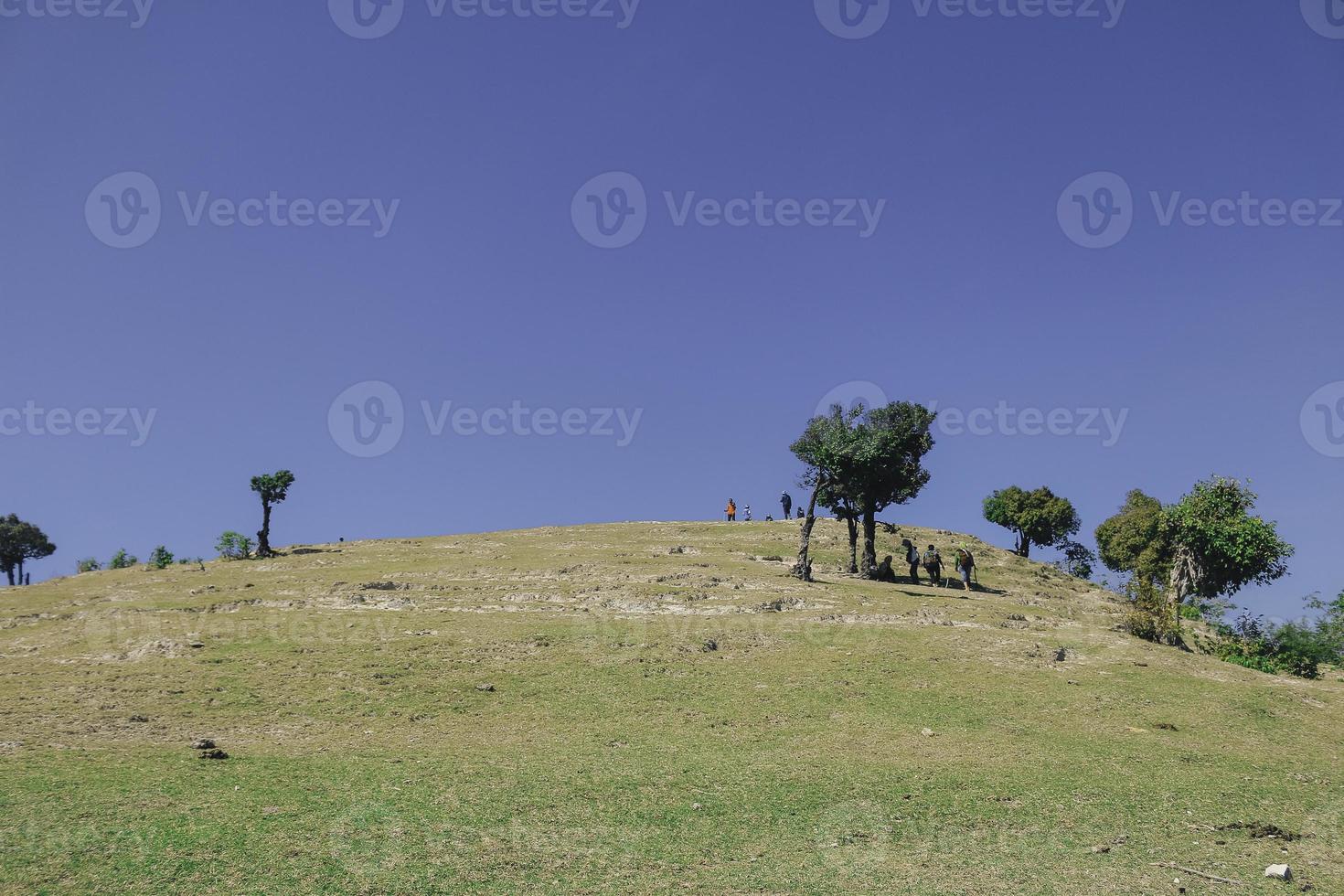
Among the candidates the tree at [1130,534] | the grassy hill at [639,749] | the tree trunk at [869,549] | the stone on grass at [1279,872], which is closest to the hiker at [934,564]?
the tree trunk at [869,549]

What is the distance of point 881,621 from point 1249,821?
2074cm

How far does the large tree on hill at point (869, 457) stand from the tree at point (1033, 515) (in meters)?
42.2

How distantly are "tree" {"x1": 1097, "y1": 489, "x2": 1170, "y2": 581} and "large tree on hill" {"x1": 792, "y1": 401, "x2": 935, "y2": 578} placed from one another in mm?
34151

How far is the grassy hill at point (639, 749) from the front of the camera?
44.3 ft

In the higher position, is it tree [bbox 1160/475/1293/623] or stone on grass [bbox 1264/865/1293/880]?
tree [bbox 1160/475/1293/623]

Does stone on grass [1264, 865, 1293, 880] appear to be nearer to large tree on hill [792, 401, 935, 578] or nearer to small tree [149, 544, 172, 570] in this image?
large tree on hill [792, 401, 935, 578]

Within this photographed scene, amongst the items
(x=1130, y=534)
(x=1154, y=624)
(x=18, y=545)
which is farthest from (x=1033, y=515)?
Result: (x=18, y=545)

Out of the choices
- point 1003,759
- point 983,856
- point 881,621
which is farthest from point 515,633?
point 983,856

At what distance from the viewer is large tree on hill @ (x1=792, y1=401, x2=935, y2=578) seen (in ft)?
163

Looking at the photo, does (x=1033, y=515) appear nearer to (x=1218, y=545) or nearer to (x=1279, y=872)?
(x=1218, y=545)

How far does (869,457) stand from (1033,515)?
162 feet

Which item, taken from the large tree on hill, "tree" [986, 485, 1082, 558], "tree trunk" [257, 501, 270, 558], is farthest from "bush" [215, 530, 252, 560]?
"tree" [986, 485, 1082, 558]

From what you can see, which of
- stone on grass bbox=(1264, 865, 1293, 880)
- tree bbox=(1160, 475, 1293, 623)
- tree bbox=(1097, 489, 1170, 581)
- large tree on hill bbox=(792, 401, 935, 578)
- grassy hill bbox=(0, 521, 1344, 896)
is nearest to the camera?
stone on grass bbox=(1264, 865, 1293, 880)

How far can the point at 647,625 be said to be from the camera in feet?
113
